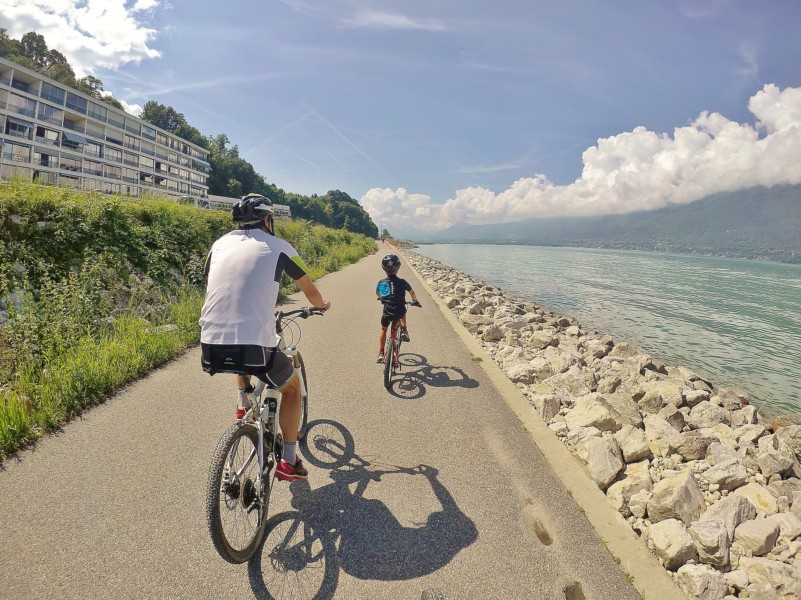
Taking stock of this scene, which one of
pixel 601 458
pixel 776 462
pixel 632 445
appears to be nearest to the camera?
pixel 601 458

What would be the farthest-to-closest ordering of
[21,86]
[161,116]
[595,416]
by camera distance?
[161,116] < [21,86] < [595,416]

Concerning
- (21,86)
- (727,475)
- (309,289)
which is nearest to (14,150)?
(21,86)

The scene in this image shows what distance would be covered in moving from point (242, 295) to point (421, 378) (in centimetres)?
405

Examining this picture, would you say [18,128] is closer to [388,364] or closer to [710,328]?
[388,364]

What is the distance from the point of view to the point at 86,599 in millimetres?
2135

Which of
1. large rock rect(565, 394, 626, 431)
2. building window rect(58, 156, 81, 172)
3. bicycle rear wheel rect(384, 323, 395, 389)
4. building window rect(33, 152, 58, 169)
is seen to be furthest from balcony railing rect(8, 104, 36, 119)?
large rock rect(565, 394, 626, 431)

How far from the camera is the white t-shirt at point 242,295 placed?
238 cm

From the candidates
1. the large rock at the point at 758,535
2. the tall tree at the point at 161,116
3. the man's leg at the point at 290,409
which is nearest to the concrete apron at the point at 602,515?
the large rock at the point at 758,535

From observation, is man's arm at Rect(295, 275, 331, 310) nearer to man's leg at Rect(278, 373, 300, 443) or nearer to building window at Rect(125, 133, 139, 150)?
man's leg at Rect(278, 373, 300, 443)

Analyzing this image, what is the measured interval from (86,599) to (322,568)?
1.31 m

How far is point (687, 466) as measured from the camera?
12.9 ft

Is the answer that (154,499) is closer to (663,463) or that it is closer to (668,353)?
(663,463)

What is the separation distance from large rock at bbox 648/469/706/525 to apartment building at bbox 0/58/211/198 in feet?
114

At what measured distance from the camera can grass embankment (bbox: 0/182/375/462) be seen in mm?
4082
